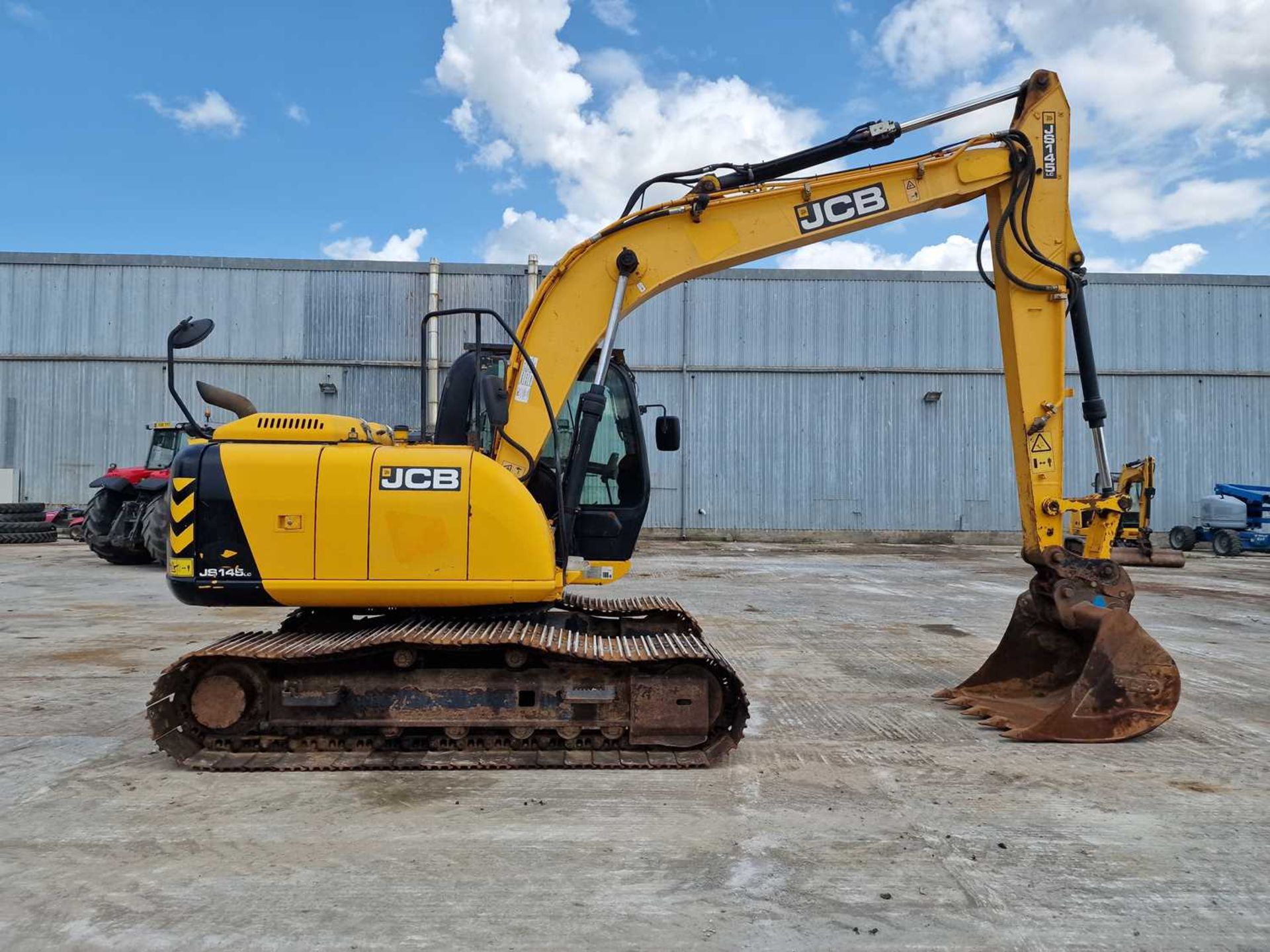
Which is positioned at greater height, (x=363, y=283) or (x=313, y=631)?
(x=363, y=283)

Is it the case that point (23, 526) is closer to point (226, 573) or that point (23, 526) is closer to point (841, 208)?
point (226, 573)

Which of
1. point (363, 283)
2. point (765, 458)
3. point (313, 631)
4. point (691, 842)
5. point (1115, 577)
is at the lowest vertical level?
point (691, 842)

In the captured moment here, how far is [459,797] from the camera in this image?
425 cm

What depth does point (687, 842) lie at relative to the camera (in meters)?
3.74

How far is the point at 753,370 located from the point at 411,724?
20.7 m

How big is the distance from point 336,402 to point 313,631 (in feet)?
65.0

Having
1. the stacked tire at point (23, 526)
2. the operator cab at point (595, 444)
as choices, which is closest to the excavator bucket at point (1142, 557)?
the operator cab at point (595, 444)

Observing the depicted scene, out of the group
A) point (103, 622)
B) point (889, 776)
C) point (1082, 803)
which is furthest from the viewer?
point (103, 622)

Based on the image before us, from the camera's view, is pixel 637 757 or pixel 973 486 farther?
pixel 973 486

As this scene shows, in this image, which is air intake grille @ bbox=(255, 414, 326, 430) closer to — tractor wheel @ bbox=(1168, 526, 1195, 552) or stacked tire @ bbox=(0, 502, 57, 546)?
stacked tire @ bbox=(0, 502, 57, 546)

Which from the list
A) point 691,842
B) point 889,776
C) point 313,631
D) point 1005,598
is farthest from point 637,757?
point 1005,598

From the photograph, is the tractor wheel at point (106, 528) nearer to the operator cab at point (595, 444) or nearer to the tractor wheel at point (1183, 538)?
the operator cab at point (595, 444)

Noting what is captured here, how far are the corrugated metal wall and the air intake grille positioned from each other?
18604mm

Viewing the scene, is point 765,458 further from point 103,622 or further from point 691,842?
point 691,842
